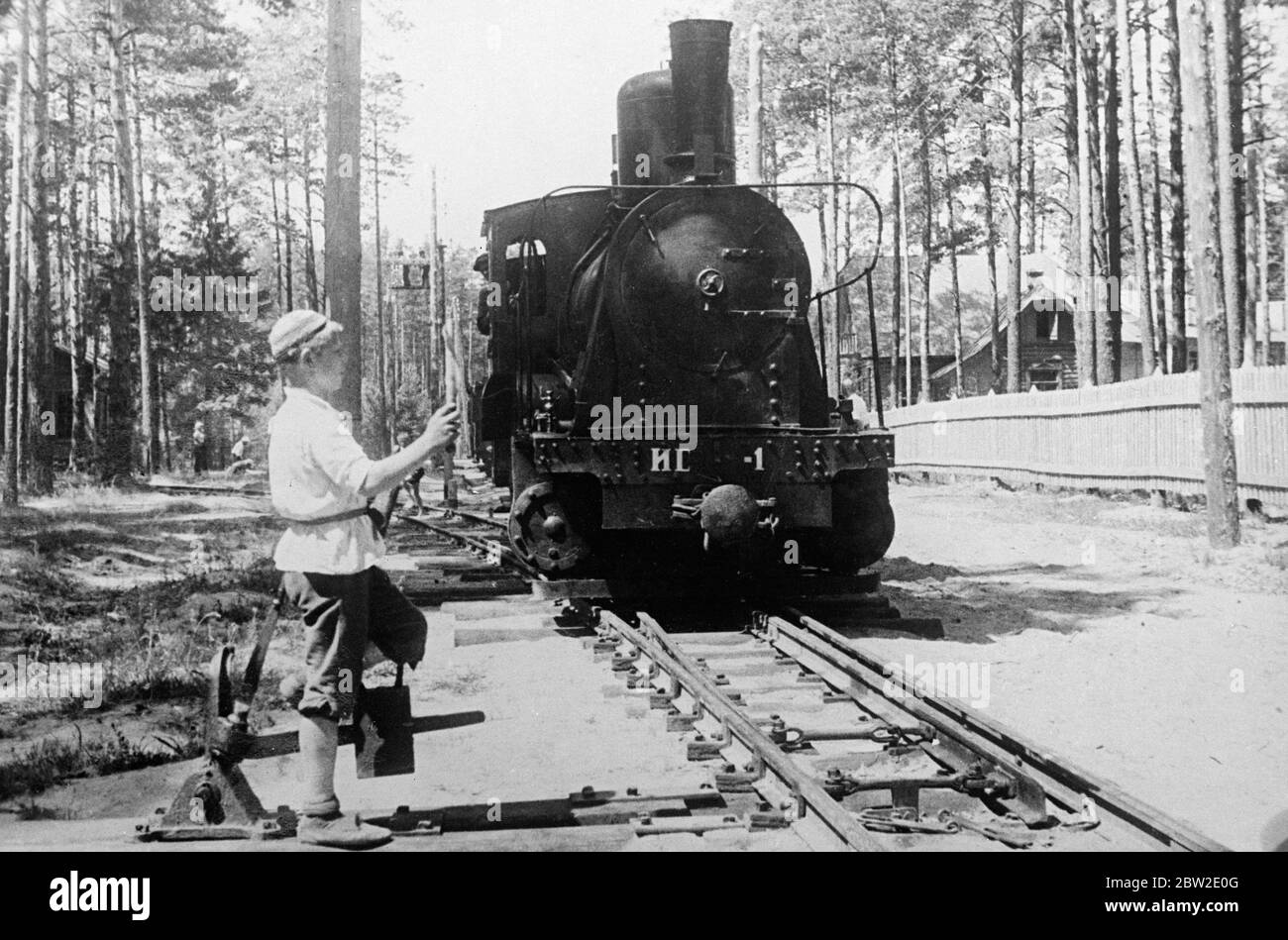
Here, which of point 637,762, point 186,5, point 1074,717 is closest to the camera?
point 637,762

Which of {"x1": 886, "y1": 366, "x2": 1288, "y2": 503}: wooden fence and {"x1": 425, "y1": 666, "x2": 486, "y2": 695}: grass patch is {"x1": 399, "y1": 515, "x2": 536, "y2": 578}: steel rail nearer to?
{"x1": 425, "y1": 666, "x2": 486, "y2": 695}: grass patch

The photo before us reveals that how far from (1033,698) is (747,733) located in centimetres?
221

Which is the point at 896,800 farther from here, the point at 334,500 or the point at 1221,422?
the point at 1221,422

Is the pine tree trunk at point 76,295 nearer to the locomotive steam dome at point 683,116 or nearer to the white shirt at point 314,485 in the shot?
the locomotive steam dome at point 683,116

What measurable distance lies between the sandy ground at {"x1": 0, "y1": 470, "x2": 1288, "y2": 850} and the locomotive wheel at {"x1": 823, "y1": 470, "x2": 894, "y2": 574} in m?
0.72

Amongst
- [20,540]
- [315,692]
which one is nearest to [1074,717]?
[315,692]

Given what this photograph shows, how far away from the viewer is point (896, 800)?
4.25 m

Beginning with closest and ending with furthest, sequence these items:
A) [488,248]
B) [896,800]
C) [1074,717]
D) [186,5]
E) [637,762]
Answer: [896,800] < [637,762] < [1074,717] < [488,248] < [186,5]

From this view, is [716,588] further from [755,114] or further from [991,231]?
[991,231]

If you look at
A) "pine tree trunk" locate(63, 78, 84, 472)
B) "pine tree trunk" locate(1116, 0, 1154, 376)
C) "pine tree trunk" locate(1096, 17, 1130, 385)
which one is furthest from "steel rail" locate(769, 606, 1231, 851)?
"pine tree trunk" locate(63, 78, 84, 472)

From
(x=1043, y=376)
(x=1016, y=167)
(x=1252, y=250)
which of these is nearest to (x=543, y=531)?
(x=1016, y=167)

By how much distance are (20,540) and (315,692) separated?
11.1 m

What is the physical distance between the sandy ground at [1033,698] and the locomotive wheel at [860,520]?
0.72 m

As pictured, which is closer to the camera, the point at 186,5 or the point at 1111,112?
the point at 186,5
